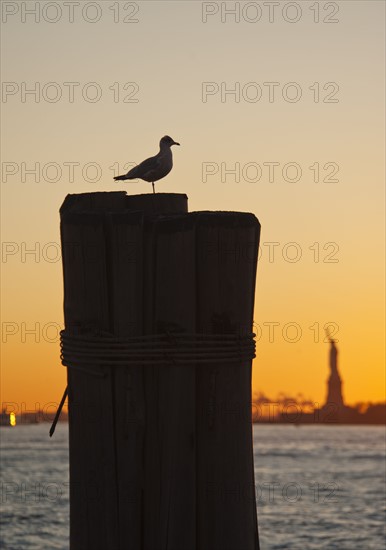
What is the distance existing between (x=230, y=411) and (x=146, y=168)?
10.5 ft

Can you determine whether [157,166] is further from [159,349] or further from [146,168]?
[159,349]

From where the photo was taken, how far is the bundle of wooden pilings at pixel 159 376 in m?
5.32

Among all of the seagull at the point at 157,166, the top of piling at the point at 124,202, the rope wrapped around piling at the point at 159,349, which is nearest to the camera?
the rope wrapped around piling at the point at 159,349

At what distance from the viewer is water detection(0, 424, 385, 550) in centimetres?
5934

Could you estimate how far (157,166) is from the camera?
27.3 feet

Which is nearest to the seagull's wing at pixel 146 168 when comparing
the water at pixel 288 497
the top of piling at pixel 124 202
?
the top of piling at pixel 124 202

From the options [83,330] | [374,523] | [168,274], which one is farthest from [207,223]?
[374,523]

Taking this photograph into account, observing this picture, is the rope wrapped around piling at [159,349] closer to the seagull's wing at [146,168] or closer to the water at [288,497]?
the seagull's wing at [146,168]

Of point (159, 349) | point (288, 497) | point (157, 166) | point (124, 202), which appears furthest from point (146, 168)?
point (288, 497)

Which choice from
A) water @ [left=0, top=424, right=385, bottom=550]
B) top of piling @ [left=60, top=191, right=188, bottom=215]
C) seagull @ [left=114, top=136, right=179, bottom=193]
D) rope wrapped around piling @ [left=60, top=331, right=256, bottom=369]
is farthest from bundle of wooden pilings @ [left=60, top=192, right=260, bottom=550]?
water @ [left=0, top=424, right=385, bottom=550]

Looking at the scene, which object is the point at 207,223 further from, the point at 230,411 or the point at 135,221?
the point at 230,411

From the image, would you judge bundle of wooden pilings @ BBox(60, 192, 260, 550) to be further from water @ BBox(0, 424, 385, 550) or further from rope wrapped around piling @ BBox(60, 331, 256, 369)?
water @ BBox(0, 424, 385, 550)

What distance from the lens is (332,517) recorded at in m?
70.3

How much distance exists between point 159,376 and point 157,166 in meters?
3.22
